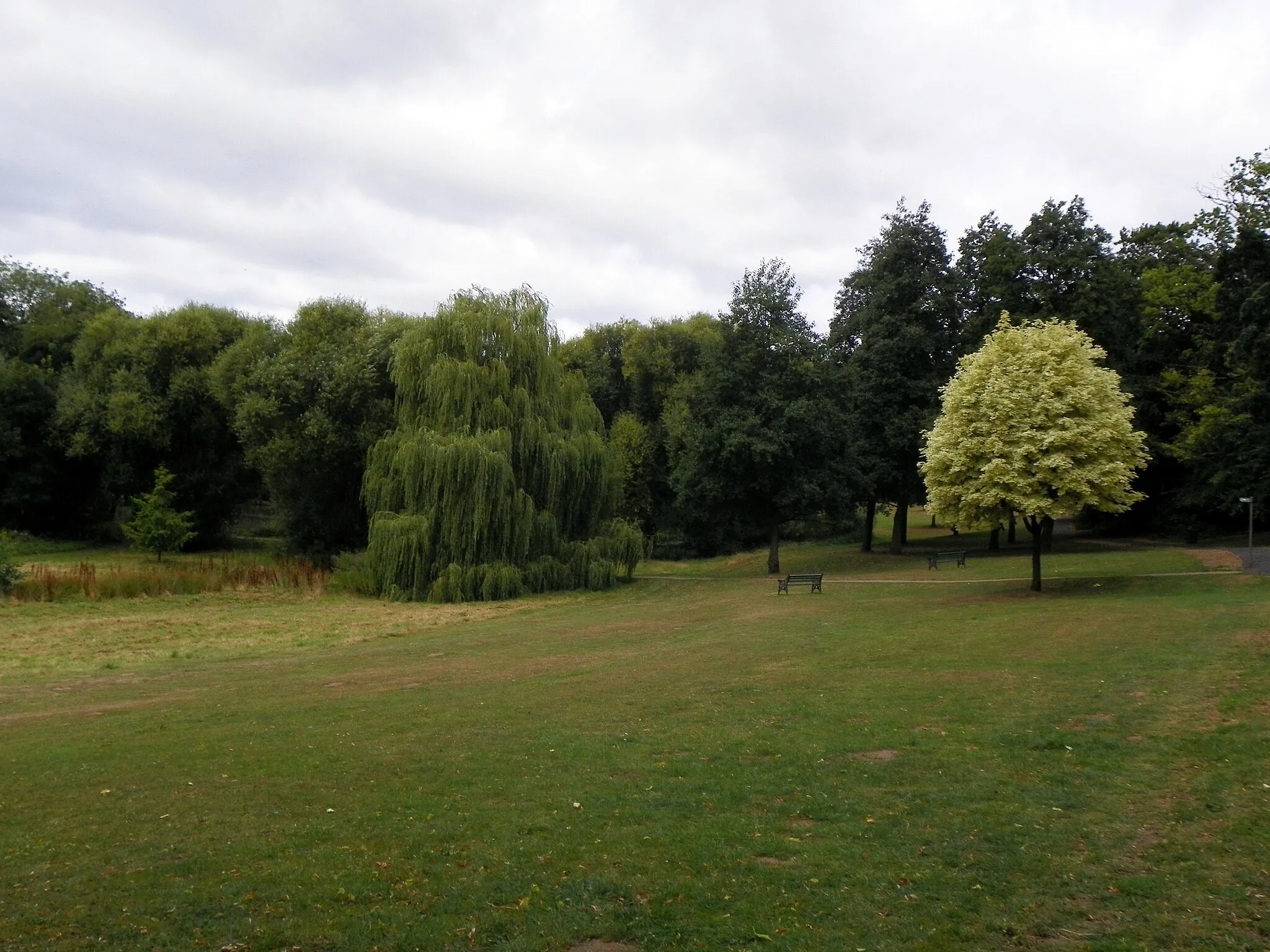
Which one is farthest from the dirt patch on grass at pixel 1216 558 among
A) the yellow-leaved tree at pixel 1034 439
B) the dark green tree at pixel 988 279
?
the dark green tree at pixel 988 279

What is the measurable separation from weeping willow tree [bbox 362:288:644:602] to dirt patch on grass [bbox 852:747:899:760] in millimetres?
26641

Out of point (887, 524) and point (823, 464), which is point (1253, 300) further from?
point (887, 524)

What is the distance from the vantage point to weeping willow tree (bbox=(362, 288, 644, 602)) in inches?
1479

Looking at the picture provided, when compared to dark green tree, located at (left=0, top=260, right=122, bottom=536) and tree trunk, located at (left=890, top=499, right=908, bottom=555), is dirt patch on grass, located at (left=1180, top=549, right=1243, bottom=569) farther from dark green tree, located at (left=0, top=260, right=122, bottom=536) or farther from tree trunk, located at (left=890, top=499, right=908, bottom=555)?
dark green tree, located at (left=0, top=260, right=122, bottom=536)

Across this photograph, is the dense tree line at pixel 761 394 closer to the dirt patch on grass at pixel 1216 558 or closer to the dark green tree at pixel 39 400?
the dark green tree at pixel 39 400

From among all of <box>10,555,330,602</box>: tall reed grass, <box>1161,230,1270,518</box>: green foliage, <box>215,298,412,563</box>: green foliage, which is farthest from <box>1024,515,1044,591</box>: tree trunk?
<box>215,298,412,563</box>: green foliage

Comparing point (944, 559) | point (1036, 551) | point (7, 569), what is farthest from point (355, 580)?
point (944, 559)

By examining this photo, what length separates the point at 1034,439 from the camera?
29.0 meters

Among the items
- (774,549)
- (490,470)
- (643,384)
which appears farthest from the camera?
(643,384)

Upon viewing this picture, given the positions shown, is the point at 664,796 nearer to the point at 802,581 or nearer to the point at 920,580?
the point at 802,581

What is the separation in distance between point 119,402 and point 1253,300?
5154cm

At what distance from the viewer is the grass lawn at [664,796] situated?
283 inches

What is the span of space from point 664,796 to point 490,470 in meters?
28.1

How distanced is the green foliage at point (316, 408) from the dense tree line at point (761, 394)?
12 cm
